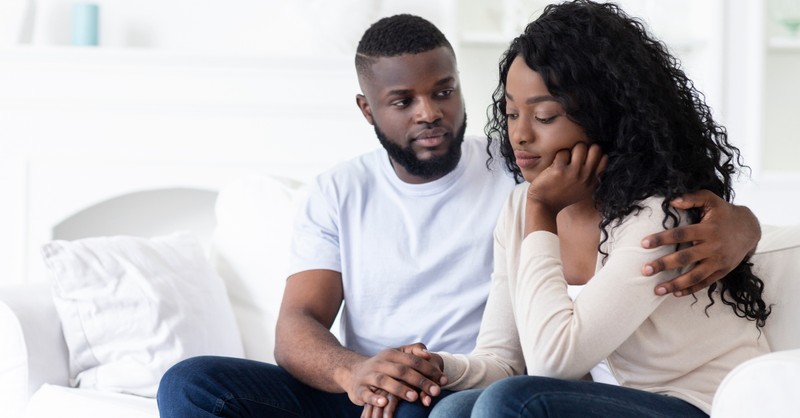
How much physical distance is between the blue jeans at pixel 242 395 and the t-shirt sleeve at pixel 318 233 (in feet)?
0.80

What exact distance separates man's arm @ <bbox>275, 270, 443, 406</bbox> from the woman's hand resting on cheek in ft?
0.89

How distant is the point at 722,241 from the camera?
1.40 meters

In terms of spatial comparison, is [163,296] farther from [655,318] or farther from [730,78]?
[730,78]

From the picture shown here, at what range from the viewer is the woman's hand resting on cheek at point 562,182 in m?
1.48

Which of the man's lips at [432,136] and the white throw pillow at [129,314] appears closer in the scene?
the man's lips at [432,136]

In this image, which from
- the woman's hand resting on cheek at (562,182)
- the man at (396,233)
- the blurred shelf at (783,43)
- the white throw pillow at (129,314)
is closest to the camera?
the woman's hand resting on cheek at (562,182)

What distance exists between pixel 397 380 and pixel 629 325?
35cm

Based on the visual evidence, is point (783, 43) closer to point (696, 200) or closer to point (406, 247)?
point (406, 247)

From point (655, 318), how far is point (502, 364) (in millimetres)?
296

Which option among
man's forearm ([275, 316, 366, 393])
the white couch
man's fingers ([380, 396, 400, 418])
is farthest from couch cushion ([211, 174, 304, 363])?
man's fingers ([380, 396, 400, 418])

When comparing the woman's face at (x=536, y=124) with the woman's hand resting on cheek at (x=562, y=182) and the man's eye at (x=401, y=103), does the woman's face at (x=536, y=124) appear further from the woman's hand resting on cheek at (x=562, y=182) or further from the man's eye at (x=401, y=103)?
the man's eye at (x=401, y=103)

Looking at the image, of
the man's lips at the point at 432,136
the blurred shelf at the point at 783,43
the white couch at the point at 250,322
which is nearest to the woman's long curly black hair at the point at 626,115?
the white couch at the point at 250,322

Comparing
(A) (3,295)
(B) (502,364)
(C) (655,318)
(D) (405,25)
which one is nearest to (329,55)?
(D) (405,25)

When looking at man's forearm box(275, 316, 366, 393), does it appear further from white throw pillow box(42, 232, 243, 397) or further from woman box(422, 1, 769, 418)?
white throw pillow box(42, 232, 243, 397)
